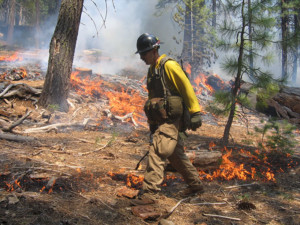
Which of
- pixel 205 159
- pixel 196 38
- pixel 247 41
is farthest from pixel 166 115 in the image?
pixel 196 38

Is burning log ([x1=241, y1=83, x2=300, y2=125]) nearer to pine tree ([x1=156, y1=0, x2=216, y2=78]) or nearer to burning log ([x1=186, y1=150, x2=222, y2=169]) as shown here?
burning log ([x1=186, y1=150, x2=222, y2=169])

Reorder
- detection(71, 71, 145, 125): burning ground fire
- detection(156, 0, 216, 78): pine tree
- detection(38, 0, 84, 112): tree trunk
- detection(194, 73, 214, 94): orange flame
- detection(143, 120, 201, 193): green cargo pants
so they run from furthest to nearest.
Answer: detection(156, 0, 216, 78): pine tree < detection(194, 73, 214, 94): orange flame < detection(71, 71, 145, 125): burning ground fire < detection(38, 0, 84, 112): tree trunk < detection(143, 120, 201, 193): green cargo pants

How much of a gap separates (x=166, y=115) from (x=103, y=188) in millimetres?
1325

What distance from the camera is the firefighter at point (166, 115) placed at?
3314 millimetres

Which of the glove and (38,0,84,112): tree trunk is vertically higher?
(38,0,84,112): tree trunk

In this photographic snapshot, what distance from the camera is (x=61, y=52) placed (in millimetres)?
7695

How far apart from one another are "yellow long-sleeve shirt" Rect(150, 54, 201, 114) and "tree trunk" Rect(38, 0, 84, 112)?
5.19m

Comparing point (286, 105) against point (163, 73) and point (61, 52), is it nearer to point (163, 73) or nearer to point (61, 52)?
point (61, 52)

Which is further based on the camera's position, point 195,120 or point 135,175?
point 135,175

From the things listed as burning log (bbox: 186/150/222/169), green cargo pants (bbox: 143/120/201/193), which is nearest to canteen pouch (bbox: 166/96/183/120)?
green cargo pants (bbox: 143/120/201/193)

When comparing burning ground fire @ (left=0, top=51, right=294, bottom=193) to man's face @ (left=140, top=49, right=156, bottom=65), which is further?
burning ground fire @ (left=0, top=51, right=294, bottom=193)

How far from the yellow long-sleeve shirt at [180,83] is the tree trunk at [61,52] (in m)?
5.19

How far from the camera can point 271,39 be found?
19.3 ft

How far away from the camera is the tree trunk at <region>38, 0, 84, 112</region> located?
7.62 metres
